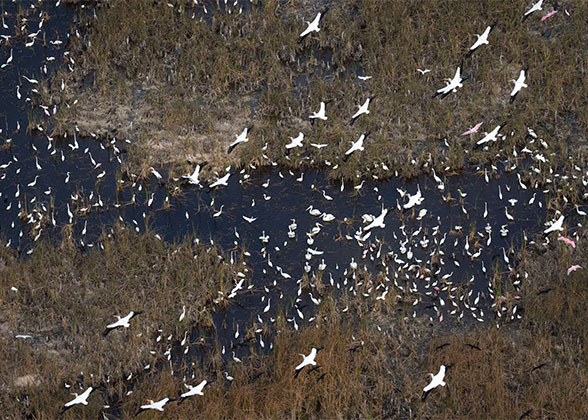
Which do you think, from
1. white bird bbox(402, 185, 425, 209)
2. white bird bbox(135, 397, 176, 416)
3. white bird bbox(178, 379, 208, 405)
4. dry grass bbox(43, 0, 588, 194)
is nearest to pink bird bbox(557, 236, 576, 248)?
white bird bbox(402, 185, 425, 209)

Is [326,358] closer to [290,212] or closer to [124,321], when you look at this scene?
[124,321]

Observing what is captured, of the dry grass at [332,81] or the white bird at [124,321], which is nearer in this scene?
the white bird at [124,321]

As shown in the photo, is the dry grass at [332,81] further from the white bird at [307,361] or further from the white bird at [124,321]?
the white bird at [307,361]

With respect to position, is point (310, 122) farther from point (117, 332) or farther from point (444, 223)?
point (117, 332)

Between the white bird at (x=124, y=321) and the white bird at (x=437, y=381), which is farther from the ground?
the white bird at (x=124, y=321)

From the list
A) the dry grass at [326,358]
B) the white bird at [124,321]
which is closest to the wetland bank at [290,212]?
the dry grass at [326,358]

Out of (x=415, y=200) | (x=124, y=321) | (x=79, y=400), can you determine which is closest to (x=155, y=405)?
(x=79, y=400)

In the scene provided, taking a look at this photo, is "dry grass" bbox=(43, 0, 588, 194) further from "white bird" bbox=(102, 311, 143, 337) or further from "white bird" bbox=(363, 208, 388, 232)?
"white bird" bbox=(102, 311, 143, 337)

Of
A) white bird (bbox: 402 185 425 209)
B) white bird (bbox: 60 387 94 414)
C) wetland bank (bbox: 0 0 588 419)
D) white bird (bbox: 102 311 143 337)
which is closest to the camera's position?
white bird (bbox: 60 387 94 414)
